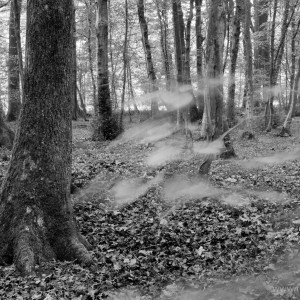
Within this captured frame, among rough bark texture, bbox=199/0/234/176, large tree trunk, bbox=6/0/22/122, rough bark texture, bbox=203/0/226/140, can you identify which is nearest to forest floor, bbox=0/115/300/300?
rough bark texture, bbox=199/0/234/176

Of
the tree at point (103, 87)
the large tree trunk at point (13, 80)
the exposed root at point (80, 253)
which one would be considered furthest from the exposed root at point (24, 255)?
the large tree trunk at point (13, 80)

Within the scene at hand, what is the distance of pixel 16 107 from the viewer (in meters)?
22.0

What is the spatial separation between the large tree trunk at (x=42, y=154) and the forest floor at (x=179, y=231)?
1.24ft

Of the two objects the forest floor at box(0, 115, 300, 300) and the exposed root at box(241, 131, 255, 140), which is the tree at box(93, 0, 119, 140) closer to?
the forest floor at box(0, 115, 300, 300)

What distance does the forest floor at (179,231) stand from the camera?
480 centimetres

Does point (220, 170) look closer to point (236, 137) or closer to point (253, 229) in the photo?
point (253, 229)

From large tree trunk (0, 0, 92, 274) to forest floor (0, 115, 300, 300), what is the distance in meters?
0.38

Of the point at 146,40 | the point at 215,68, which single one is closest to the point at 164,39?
the point at 146,40

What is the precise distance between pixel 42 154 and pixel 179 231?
303 cm

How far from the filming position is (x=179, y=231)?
6930mm

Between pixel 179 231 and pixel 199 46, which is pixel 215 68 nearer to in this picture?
pixel 179 231

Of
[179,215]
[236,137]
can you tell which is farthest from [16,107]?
[179,215]

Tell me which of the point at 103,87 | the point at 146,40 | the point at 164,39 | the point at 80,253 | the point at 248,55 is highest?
the point at 164,39

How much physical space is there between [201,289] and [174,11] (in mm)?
13825
